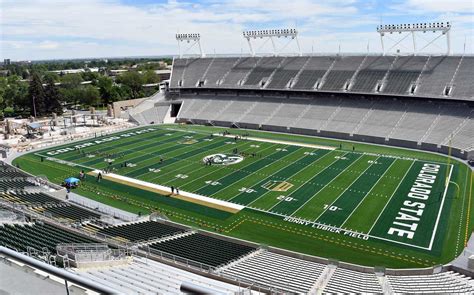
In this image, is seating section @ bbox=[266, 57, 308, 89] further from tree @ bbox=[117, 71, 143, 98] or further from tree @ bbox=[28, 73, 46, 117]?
tree @ bbox=[28, 73, 46, 117]

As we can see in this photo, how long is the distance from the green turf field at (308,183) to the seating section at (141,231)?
3245 millimetres

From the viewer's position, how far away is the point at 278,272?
17.0 m

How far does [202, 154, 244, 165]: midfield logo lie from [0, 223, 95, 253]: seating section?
20.6 meters

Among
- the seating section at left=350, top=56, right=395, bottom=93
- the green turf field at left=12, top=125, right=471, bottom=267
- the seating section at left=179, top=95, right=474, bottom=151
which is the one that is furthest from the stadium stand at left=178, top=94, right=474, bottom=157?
the green turf field at left=12, top=125, right=471, bottom=267

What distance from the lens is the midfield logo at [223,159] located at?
128 feet

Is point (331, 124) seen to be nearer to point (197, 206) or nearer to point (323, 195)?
point (323, 195)

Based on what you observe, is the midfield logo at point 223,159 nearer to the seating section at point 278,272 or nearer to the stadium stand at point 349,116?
the stadium stand at point 349,116

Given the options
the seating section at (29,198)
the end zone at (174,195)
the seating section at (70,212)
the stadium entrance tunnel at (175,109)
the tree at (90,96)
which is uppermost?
the tree at (90,96)

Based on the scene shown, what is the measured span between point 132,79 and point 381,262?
79771 millimetres

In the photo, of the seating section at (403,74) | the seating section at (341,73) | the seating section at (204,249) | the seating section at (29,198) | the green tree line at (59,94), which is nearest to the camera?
the seating section at (204,249)

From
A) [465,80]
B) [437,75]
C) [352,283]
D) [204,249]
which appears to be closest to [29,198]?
[204,249]

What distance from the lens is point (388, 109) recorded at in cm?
5122

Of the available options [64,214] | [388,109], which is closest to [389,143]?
[388,109]

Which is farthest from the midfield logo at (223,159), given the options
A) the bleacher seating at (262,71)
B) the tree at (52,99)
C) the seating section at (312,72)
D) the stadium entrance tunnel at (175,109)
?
the tree at (52,99)
